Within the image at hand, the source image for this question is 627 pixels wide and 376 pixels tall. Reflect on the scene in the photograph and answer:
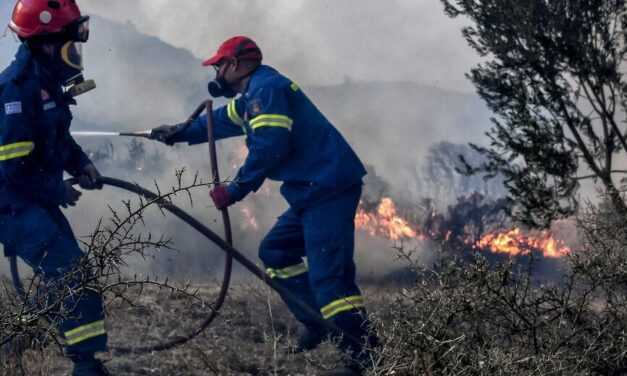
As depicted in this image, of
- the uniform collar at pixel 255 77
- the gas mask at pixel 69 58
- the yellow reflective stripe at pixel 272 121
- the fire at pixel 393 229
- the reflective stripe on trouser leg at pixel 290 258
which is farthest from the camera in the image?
the fire at pixel 393 229

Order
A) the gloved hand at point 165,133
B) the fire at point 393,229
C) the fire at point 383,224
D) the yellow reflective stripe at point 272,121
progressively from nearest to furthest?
the yellow reflective stripe at point 272,121, the gloved hand at point 165,133, the fire at point 393,229, the fire at point 383,224

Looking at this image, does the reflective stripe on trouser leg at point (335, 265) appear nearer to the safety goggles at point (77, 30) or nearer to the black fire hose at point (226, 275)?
the black fire hose at point (226, 275)

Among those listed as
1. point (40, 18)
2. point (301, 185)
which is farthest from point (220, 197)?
point (40, 18)

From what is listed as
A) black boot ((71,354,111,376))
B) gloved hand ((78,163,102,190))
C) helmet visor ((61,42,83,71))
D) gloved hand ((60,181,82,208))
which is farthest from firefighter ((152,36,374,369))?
black boot ((71,354,111,376))

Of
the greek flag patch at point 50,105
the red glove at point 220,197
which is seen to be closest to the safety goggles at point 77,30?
the greek flag patch at point 50,105

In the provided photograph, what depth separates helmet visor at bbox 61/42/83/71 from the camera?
4516mm

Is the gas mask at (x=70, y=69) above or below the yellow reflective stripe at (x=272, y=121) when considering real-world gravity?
above

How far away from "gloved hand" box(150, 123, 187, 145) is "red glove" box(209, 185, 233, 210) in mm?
832

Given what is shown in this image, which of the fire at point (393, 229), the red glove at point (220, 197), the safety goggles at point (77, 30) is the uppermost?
the safety goggles at point (77, 30)

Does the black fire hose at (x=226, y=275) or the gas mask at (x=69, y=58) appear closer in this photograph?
the gas mask at (x=69, y=58)

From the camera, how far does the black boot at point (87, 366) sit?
403cm

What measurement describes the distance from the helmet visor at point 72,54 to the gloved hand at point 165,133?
3.35ft

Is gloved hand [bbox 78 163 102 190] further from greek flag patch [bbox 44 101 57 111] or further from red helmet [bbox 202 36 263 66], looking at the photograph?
red helmet [bbox 202 36 263 66]

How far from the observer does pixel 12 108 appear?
4.13 m
